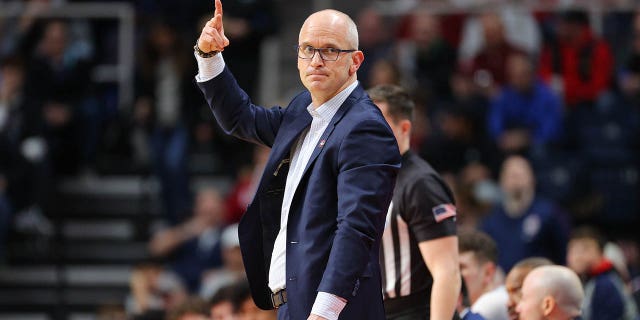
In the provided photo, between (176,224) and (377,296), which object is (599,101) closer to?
(176,224)

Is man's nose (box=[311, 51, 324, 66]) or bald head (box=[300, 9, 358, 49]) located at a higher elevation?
bald head (box=[300, 9, 358, 49])

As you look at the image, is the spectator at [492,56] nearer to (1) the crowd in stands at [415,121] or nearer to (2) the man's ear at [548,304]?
(1) the crowd in stands at [415,121]

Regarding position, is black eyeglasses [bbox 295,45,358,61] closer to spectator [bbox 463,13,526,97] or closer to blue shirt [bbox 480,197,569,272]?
blue shirt [bbox 480,197,569,272]

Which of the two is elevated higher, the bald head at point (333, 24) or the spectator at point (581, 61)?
the spectator at point (581, 61)

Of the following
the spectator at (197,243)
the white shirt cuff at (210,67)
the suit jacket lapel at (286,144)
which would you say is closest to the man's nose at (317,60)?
the suit jacket lapel at (286,144)

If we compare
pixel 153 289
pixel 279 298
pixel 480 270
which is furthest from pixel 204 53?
pixel 153 289

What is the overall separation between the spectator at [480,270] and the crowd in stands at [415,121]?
3275 mm

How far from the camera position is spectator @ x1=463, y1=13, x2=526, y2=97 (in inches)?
463

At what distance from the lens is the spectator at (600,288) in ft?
23.8

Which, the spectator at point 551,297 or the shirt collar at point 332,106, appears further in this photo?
the spectator at point 551,297

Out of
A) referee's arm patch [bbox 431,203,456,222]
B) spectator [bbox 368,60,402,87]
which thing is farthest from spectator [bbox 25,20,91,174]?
referee's arm patch [bbox 431,203,456,222]

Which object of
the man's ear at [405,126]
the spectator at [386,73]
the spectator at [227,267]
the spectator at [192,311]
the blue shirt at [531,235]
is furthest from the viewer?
the spectator at [386,73]

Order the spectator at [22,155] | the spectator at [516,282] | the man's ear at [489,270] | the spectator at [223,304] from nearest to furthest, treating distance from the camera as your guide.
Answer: the spectator at [516,282]
the man's ear at [489,270]
the spectator at [223,304]
the spectator at [22,155]

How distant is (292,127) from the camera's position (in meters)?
4.53
